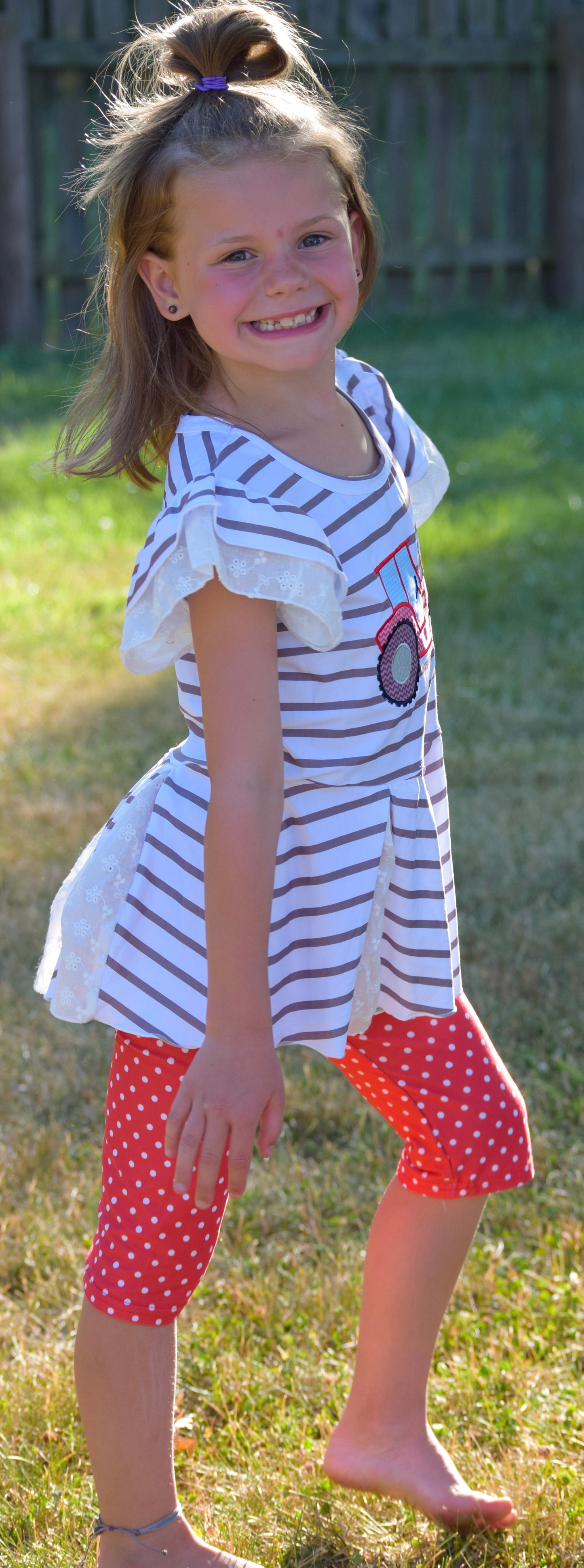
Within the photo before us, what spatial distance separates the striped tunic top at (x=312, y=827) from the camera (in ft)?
4.66

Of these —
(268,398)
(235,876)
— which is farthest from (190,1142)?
(268,398)

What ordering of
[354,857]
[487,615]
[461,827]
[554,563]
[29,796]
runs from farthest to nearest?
[554,563], [487,615], [29,796], [461,827], [354,857]

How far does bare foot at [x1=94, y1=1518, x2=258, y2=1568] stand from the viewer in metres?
1.53

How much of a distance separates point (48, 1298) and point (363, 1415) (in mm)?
547

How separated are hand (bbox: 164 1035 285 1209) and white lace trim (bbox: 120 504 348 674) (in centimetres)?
37

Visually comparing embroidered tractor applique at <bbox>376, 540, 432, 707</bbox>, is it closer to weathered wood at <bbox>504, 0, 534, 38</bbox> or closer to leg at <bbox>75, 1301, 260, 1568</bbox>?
leg at <bbox>75, 1301, 260, 1568</bbox>

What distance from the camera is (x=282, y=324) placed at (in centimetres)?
143

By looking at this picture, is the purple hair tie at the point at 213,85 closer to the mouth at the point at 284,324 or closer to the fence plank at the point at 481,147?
the mouth at the point at 284,324

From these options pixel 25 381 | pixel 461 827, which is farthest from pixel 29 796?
pixel 25 381

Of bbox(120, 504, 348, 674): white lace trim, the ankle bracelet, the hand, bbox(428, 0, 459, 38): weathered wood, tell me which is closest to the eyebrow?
bbox(120, 504, 348, 674): white lace trim

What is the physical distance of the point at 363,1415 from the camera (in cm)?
172

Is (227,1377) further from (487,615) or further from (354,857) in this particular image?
(487,615)

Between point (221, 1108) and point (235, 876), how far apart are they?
205 mm

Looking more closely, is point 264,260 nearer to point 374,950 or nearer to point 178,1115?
point 374,950
